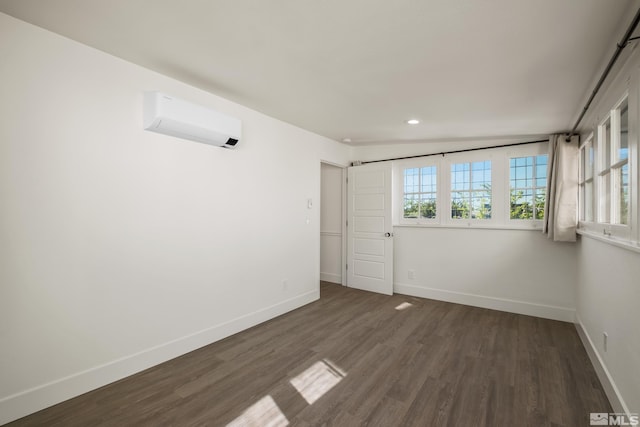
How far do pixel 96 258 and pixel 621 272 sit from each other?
3.65 metres

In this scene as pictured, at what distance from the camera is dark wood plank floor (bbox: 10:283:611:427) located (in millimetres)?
1938

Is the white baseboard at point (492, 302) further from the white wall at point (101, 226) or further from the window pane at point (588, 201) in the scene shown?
the white wall at point (101, 226)

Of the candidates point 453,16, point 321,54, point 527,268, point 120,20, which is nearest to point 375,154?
point 527,268

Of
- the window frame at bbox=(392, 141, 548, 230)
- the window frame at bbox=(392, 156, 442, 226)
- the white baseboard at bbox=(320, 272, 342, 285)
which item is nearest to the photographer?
the window frame at bbox=(392, 141, 548, 230)

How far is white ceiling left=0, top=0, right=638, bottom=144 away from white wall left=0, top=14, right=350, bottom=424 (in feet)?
1.06

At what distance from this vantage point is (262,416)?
6.36ft

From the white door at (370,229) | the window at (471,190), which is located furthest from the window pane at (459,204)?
the white door at (370,229)

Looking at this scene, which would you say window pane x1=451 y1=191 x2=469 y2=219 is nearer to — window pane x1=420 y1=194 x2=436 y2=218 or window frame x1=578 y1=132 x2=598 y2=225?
window pane x1=420 y1=194 x2=436 y2=218

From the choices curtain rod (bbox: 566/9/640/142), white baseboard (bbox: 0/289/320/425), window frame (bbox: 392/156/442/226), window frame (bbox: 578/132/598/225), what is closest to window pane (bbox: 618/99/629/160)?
curtain rod (bbox: 566/9/640/142)

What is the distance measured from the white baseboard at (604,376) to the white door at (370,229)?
7.64ft

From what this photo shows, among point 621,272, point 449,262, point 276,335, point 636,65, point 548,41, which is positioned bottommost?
point 276,335

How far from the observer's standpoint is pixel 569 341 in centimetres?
309

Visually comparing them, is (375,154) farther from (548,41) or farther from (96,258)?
(96,258)

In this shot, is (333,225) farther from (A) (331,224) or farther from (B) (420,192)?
(B) (420,192)
